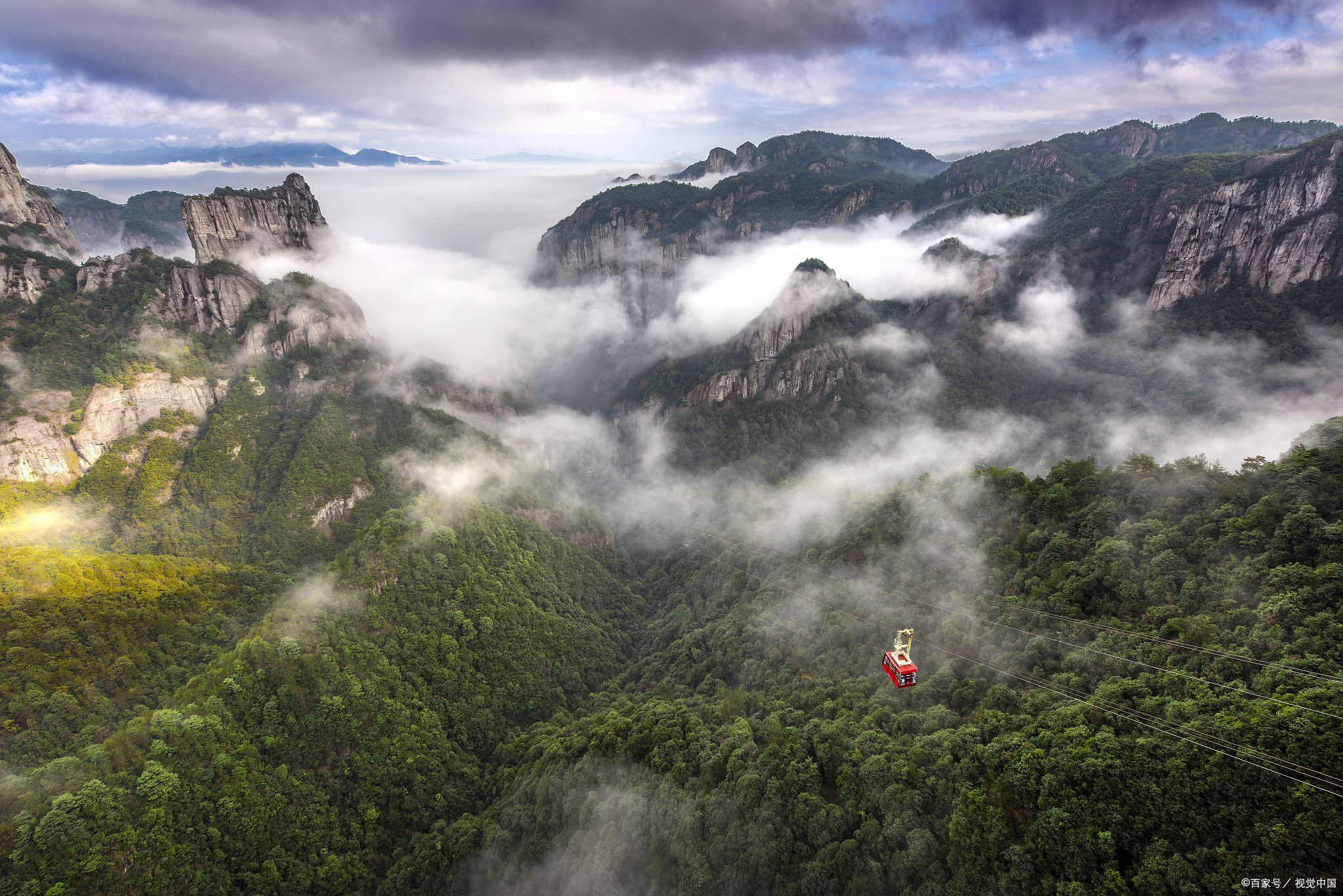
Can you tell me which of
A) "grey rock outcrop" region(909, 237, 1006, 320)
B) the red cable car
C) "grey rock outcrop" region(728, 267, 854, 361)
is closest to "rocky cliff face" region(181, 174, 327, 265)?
"grey rock outcrop" region(728, 267, 854, 361)

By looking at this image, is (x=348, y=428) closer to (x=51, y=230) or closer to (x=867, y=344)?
(x=51, y=230)

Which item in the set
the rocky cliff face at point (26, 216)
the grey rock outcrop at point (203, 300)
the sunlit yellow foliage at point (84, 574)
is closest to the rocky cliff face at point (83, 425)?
the grey rock outcrop at point (203, 300)

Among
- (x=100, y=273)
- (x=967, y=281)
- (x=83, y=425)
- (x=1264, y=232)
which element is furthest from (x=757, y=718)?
(x=967, y=281)

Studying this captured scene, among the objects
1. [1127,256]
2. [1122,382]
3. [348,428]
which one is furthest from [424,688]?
[1127,256]

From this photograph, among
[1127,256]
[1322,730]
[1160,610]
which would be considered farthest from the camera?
[1127,256]

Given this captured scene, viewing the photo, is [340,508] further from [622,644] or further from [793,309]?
[793,309]

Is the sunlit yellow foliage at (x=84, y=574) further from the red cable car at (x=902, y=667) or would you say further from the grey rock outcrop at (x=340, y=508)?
the red cable car at (x=902, y=667)

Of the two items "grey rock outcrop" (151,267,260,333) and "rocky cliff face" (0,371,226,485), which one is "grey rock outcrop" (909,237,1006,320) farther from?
"rocky cliff face" (0,371,226,485)
